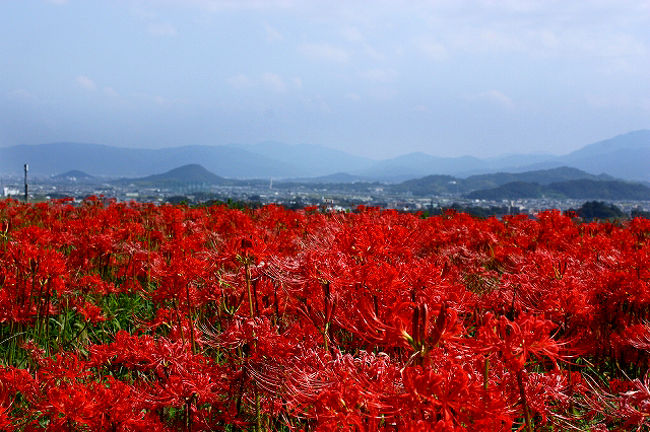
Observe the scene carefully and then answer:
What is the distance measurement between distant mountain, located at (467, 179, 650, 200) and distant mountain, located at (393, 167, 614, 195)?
87.7 ft

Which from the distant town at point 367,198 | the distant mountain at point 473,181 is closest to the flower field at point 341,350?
the distant town at point 367,198

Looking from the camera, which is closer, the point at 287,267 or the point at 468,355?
the point at 468,355

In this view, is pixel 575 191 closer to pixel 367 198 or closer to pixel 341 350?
pixel 367 198

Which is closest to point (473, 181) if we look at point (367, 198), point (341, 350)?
point (367, 198)

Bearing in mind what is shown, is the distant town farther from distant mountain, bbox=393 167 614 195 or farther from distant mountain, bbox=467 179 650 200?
distant mountain, bbox=467 179 650 200

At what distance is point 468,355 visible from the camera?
4.68 feet

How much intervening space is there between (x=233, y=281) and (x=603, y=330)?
105 inches

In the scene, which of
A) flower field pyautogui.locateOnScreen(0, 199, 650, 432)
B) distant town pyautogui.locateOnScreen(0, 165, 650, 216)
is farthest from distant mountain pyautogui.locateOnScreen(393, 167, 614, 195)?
→ flower field pyautogui.locateOnScreen(0, 199, 650, 432)

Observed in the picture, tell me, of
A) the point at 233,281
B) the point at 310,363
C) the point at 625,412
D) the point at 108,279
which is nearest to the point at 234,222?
the point at 108,279

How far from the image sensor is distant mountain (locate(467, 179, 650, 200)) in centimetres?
9838

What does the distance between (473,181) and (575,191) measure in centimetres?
6084

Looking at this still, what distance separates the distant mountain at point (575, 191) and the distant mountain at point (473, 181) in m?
26.7

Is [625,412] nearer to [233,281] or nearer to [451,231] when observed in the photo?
[233,281]

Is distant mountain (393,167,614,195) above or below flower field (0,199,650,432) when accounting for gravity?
below
